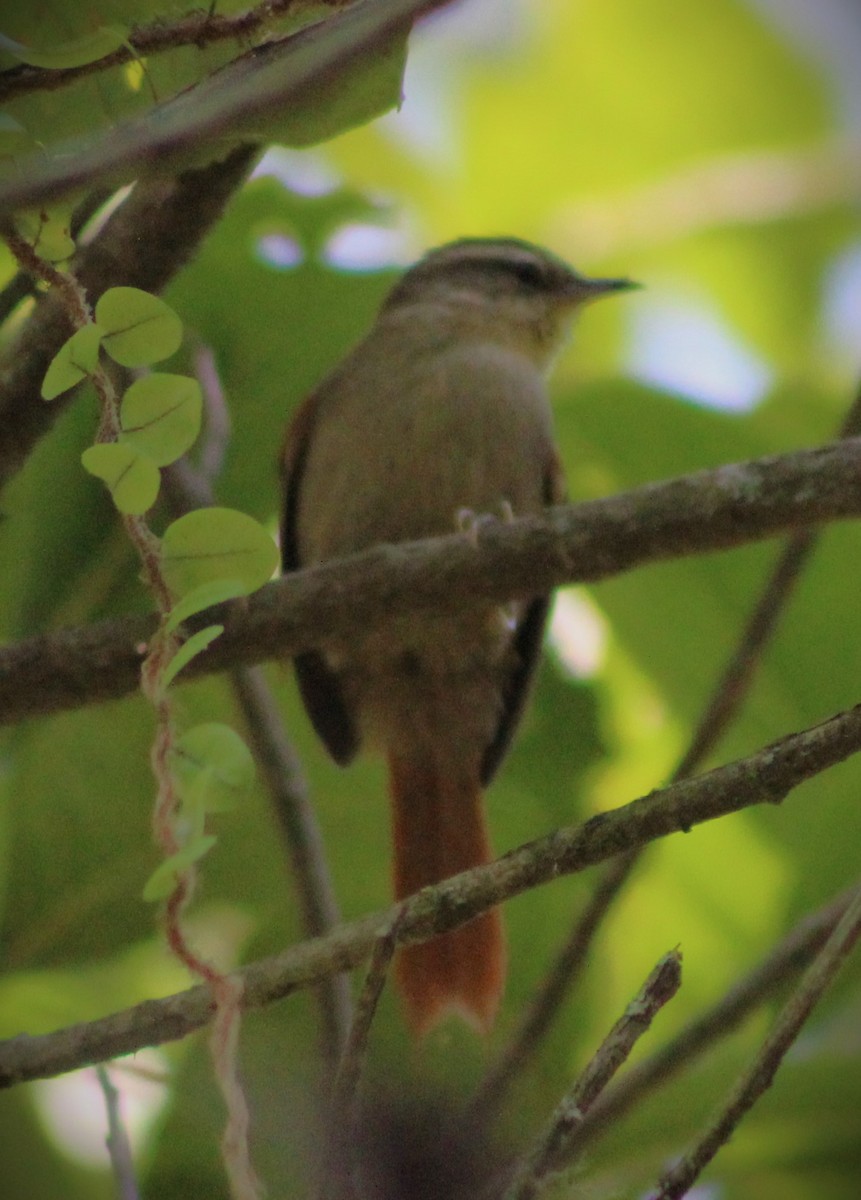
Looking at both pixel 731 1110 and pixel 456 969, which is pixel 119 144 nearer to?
pixel 731 1110

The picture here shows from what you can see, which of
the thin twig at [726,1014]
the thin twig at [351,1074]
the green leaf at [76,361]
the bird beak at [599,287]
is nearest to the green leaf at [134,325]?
the green leaf at [76,361]

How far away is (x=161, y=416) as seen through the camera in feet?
4.36

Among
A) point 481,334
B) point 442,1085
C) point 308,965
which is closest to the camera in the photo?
point 308,965

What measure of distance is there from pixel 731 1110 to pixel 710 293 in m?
3.15

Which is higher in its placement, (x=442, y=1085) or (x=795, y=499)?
(x=795, y=499)

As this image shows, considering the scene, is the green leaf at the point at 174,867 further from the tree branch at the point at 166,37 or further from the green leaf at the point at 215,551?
the tree branch at the point at 166,37

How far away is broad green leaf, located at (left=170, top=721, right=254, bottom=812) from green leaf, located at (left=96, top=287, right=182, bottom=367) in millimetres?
321

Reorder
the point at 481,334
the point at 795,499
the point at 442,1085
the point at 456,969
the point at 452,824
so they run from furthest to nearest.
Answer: the point at 481,334 < the point at 452,824 < the point at 456,969 < the point at 442,1085 < the point at 795,499

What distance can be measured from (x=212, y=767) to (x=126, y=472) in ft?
0.83

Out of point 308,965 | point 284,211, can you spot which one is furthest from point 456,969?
point 284,211

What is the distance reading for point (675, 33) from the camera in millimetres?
4297

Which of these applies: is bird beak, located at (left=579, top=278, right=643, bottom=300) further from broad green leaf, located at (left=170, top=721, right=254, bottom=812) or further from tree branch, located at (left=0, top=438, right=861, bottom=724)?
broad green leaf, located at (left=170, top=721, right=254, bottom=812)

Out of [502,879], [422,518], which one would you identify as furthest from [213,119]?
[422,518]

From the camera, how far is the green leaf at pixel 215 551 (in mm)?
1355
